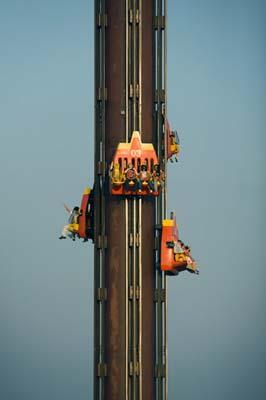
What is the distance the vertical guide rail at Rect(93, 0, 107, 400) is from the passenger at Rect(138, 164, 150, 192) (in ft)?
8.01

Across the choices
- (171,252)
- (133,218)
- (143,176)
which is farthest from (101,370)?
(143,176)

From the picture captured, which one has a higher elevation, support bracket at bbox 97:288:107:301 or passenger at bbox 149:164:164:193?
passenger at bbox 149:164:164:193

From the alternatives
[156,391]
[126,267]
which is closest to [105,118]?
[126,267]

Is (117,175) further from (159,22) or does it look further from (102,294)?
(159,22)

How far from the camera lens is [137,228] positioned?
8306 centimetres

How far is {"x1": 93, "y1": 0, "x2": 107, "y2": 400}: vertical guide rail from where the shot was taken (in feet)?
273

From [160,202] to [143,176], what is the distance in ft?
9.71

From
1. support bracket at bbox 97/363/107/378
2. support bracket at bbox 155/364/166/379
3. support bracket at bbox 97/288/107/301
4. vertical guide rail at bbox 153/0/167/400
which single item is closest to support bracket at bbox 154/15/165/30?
vertical guide rail at bbox 153/0/167/400

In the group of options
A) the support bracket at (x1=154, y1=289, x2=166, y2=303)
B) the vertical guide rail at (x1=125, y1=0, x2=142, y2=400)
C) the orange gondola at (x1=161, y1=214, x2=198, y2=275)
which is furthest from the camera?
the support bracket at (x1=154, y1=289, x2=166, y2=303)

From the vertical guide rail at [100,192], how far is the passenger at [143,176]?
2.44m

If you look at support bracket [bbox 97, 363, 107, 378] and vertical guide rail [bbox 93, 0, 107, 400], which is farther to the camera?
support bracket [bbox 97, 363, 107, 378]

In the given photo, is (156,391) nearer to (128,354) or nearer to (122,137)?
(128,354)

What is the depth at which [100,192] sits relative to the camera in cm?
8369

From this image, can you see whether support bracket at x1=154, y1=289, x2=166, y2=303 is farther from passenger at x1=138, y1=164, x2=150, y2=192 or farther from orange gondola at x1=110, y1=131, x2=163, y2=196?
passenger at x1=138, y1=164, x2=150, y2=192
